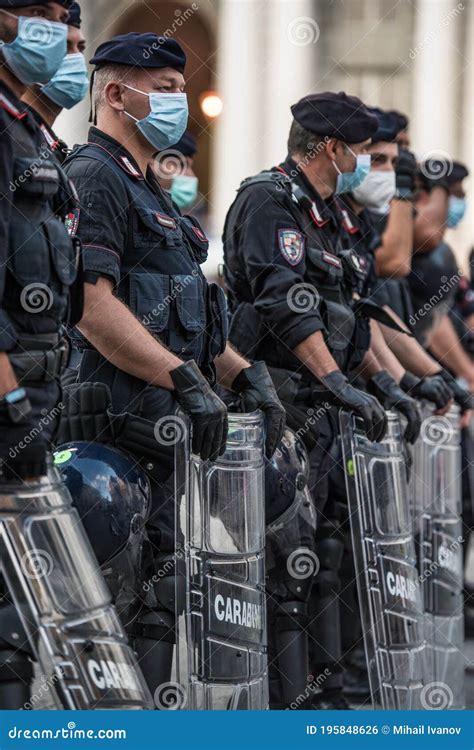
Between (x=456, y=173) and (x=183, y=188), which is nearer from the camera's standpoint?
(x=183, y=188)

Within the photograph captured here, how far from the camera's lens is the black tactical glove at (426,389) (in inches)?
252

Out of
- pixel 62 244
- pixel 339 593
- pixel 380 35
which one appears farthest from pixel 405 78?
pixel 62 244

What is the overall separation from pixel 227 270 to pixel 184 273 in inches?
37.0

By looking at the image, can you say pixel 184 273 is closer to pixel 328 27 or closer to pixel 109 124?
pixel 109 124

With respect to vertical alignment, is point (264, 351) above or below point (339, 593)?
above

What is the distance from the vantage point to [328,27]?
26016 mm

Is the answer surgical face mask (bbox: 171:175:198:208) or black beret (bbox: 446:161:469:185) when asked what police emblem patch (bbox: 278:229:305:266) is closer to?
surgical face mask (bbox: 171:175:198:208)

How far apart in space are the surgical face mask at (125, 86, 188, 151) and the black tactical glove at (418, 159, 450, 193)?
326 centimetres

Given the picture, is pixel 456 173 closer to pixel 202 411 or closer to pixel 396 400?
pixel 396 400

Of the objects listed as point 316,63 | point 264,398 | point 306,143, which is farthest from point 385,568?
point 316,63

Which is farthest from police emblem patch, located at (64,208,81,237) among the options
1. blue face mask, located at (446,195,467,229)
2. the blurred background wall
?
the blurred background wall

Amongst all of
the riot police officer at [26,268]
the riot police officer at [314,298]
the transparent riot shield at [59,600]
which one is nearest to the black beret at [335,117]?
the riot police officer at [314,298]

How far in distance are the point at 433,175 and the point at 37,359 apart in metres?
4.45

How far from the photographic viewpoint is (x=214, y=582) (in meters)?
4.48
